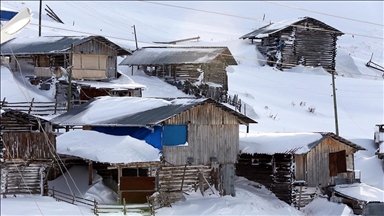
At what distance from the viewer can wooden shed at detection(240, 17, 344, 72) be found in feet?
199

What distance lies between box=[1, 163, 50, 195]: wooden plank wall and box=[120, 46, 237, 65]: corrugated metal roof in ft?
68.3

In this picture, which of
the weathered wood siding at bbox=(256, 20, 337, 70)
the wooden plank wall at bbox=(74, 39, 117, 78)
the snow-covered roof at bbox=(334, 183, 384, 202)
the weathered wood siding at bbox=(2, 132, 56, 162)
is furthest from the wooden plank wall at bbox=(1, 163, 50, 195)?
the weathered wood siding at bbox=(256, 20, 337, 70)

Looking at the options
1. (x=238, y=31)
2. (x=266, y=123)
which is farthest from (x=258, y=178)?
(x=238, y=31)

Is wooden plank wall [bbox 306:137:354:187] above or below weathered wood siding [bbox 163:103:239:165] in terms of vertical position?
below

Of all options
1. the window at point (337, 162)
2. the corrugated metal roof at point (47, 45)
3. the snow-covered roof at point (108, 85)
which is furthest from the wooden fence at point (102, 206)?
the corrugated metal roof at point (47, 45)

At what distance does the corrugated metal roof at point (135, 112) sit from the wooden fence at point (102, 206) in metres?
3.46

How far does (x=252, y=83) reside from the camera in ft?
182

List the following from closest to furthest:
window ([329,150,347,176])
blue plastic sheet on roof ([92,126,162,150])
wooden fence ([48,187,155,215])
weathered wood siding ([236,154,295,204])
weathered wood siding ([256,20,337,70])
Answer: wooden fence ([48,187,155,215]) → blue plastic sheet on roof ([92,126,162,150]) → weathered wood siding ([236,154,295,204]) → window ([329,150,347,176]) → weathered wood siding ([256,20,337,70])

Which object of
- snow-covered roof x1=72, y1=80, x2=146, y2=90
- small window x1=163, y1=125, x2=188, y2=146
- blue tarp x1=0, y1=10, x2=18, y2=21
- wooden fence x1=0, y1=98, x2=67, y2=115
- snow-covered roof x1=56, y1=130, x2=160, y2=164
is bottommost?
snow-covered roof x1=56, y1=130, x2=160, y2=164

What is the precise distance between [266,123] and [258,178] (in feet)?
34.9

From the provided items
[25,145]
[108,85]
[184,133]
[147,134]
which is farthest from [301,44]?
[25,145]

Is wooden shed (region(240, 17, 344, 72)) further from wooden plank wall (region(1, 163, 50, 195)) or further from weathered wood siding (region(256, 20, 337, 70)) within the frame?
wooden plank wall (region(1, 163, 50, 195))

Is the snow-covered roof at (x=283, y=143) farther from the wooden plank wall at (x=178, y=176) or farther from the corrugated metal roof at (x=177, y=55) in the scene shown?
the corrugated metal roof at (x=177, y=55)

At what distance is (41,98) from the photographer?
42031 millimetres
